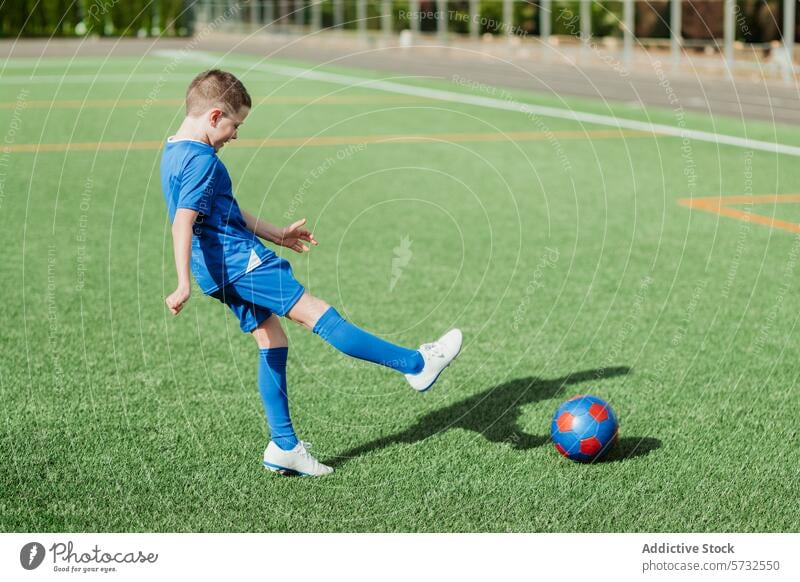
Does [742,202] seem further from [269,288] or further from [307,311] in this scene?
[269,288]

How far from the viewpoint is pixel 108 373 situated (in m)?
7.32

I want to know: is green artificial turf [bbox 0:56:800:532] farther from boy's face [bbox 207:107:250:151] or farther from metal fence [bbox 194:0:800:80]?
metal fence [bbox 194:0:800:80]

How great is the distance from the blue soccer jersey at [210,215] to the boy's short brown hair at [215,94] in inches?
6.9

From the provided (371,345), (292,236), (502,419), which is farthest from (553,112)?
(371,345)

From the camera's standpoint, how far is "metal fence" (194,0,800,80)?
104 ft

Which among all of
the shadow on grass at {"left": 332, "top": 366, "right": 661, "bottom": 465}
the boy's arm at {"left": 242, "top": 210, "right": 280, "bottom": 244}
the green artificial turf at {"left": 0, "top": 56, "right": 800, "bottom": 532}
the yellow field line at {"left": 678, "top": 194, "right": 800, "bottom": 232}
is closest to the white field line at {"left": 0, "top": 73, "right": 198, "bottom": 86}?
the green artificial turf at {"left": 0, "top": 56, "right": 800, "bottom": 532}

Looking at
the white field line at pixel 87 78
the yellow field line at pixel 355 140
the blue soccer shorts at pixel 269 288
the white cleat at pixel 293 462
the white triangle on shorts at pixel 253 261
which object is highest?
the white triangle on shorts at pixel 253 261

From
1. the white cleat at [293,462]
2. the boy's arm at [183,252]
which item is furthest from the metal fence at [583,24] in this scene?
the boy's arm at [183,252]

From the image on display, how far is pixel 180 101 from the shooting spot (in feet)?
88.0

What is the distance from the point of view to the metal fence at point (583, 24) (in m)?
31.8

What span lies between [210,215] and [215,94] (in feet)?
1.80

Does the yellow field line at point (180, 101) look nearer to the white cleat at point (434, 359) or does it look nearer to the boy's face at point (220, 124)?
the white cleat at point (434, 359)

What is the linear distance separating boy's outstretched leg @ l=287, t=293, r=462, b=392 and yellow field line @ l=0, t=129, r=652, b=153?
13.9 meters

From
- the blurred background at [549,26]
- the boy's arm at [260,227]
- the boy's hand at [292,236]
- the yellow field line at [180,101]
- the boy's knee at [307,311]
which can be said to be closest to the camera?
the boy's knee at [307,311]
